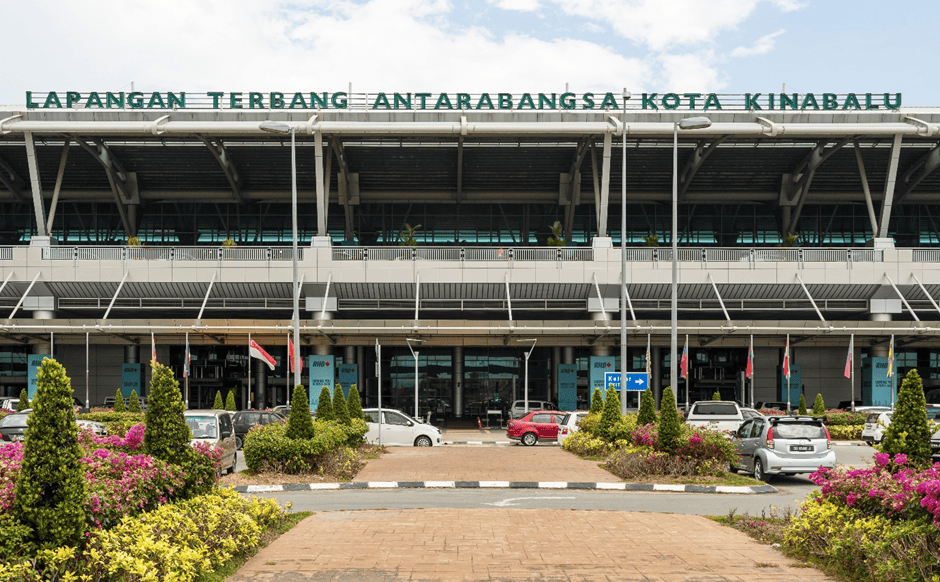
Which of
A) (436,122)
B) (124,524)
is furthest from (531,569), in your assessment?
(436,122)

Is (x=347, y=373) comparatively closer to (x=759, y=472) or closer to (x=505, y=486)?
(x=505, y=486)

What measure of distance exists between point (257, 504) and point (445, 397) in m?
41.4

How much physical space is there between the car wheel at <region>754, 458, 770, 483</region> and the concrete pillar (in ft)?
109

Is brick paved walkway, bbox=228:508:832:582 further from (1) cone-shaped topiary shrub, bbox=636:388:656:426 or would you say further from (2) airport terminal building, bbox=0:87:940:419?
(2) airport terminal building, bbox=0:87:940:419

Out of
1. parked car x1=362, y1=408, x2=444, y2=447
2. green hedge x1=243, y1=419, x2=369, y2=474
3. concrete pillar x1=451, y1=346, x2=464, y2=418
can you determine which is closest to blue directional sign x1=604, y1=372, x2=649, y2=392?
parked car x1=362, y1=408, x2=444, y2=447

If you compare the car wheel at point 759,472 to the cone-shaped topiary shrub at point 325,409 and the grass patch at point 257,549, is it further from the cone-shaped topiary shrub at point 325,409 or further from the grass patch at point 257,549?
the cone-shaped topiary shrub at point 325,409

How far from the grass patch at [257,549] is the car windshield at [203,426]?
7.60m

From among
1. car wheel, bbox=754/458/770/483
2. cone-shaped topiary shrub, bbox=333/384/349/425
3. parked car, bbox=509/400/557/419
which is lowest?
parked car, bbox=509/400/557/419

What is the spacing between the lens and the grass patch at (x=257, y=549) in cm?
930

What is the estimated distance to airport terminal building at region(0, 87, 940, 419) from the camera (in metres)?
45.7

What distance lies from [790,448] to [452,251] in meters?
31.1

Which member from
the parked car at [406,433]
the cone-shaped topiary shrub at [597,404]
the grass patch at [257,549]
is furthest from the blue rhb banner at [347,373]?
the grass patch at [257,549]

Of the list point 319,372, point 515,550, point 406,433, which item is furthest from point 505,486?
point 319,372

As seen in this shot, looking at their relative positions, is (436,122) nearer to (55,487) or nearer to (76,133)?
(76,133)
